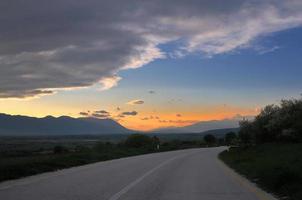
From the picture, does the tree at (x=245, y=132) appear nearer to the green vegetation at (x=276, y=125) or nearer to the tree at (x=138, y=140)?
the green vegetation at (x=276, y=125)

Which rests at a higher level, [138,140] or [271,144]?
[138,140]

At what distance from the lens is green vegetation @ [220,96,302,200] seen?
21953mm

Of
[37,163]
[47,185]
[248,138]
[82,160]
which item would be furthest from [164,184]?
[248,138]

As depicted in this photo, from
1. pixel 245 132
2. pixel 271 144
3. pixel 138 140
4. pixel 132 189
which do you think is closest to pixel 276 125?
pixel 271 144

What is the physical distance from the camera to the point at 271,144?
41875 millimetres

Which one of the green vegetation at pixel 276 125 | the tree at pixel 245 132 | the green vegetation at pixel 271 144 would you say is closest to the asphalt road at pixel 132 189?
the green vegetation at pixel 271 144

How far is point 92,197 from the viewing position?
1445cm

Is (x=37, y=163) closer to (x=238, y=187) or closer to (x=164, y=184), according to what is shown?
(x=164, y=184)

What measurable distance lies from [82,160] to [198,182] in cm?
1603

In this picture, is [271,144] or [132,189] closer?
[132,189]

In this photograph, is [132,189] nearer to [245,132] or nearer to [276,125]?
[276,125]

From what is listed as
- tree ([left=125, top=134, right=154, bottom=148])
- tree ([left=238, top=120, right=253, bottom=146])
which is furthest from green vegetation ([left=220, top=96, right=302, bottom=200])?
tree ([left=125, top=134, right=154, bottom=148])

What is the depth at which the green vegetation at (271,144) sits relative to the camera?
22.0m

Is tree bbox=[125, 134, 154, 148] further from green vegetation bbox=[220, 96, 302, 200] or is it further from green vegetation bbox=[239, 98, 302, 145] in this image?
green vegetation bbox=[239, 98, 302, 145]
